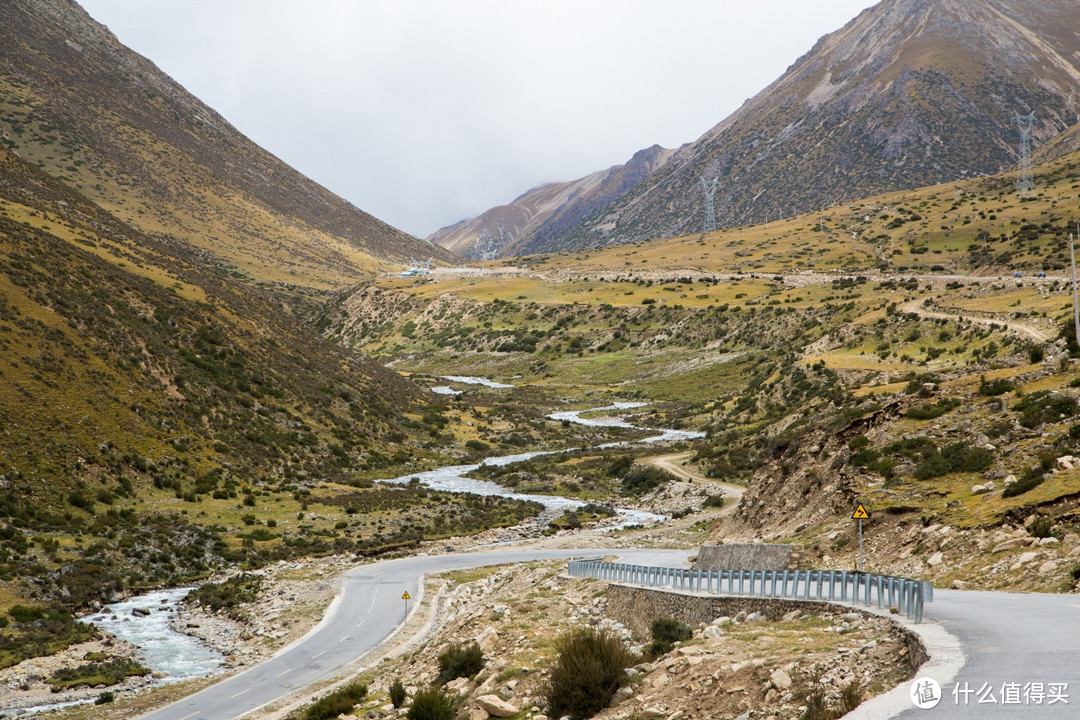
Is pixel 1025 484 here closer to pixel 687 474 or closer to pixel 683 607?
pixel 683 607

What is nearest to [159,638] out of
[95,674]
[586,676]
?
[95,674]

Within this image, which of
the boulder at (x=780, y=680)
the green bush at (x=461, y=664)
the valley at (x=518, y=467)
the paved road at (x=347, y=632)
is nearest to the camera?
the boulder at (x=780, y=680)

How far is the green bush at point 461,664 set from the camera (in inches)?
808

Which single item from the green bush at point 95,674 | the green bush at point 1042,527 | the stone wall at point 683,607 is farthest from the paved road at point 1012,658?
the green bush at point 95,674

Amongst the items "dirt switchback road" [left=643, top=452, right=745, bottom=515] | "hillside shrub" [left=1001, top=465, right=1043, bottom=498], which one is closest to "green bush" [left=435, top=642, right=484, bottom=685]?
"hillside shrub" [left=1001, top=465, right=1043, bottom=498]

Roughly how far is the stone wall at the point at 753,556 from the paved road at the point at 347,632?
5192 mm

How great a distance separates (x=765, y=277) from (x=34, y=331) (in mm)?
106197

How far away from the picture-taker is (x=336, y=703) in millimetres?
22562

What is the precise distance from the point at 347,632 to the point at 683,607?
60.0 feet

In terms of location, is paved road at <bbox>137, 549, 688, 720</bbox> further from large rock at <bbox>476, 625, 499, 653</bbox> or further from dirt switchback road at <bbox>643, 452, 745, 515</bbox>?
dirt switchback road at <bbox>643, 452, 745, 515</bbox>

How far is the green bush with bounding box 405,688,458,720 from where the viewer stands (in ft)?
56.5

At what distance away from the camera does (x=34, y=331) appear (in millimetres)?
52250

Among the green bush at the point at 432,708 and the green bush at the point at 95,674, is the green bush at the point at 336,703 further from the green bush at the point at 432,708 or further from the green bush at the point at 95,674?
the green bush at the point at 95,674

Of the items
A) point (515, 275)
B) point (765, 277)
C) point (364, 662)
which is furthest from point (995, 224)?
point (364, 662)
